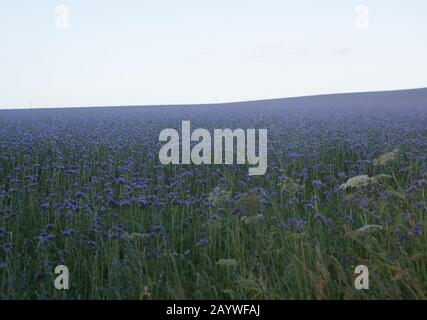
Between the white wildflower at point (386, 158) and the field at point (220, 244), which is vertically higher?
the white wildflower at point (386, 158)

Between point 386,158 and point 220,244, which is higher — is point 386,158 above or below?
above

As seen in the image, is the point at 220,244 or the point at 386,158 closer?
the point at 220,244

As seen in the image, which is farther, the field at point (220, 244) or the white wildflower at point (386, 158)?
the white wildflower at point (386, 158)

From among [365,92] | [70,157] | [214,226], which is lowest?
[214,226]

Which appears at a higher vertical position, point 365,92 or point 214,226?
point 365,92

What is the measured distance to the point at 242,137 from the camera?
13602 millimetres

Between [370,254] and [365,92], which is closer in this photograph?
[370,254]

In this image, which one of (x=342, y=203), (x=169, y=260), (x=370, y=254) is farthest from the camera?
(x=342, y=203)

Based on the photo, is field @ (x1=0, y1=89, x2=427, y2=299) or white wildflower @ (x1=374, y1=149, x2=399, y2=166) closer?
field @ (x1=0, y1=89, x2=427, y2=299)

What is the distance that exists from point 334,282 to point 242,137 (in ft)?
32.7

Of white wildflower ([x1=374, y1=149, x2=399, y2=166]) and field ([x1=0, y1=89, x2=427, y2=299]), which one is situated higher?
white wildflower ([x1=374, y1=149, x2=399, y2=166])
